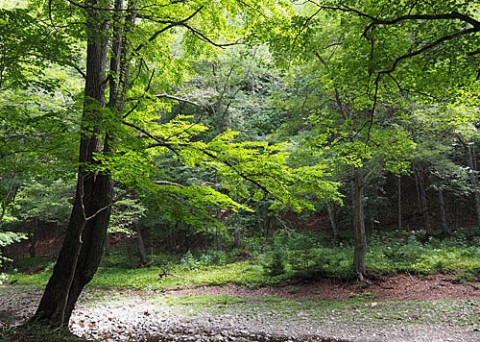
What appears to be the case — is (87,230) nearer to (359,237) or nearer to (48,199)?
(359,237)

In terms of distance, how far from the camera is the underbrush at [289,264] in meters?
10.1

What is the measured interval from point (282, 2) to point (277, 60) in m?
1.02

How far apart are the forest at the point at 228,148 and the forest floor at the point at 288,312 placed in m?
0.07

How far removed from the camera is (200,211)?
5125 millimetres

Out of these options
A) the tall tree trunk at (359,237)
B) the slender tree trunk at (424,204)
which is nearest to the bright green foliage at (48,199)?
the tall tree trunk at (359,237)

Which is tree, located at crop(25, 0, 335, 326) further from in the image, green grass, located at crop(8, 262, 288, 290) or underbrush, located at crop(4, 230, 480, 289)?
green grass, located at crop(8, 262, 288, 290)

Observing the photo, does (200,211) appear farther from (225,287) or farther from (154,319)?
(225,287)

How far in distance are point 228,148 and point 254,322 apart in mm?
4284

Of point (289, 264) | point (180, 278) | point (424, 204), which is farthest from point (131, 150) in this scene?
point (424, 204)

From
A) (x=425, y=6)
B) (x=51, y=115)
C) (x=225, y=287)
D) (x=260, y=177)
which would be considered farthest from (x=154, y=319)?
(x=425, y=6)

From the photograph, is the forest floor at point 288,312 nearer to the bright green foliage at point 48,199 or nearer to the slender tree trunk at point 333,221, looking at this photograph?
the bright green foliage at point 48,199

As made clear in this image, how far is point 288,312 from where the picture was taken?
7.64 m

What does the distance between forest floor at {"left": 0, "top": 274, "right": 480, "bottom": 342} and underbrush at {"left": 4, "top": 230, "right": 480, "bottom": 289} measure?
46 cm

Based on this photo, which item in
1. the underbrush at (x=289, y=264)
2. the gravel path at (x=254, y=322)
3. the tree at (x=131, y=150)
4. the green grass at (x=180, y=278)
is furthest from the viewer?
the green grass at (x=180, y=278)
